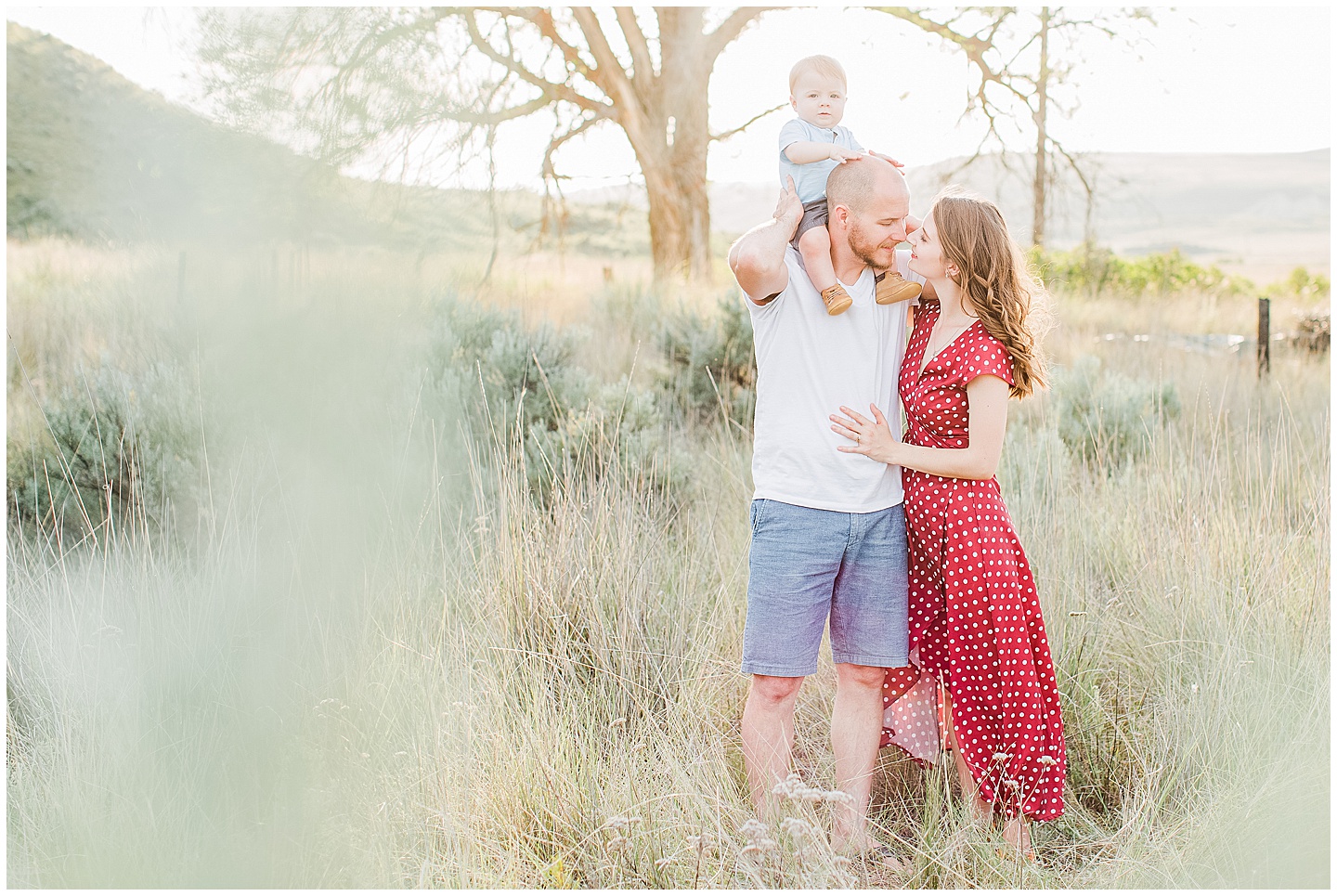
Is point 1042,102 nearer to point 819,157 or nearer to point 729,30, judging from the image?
point 729,30

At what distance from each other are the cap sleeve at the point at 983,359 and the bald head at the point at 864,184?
39 centimetres

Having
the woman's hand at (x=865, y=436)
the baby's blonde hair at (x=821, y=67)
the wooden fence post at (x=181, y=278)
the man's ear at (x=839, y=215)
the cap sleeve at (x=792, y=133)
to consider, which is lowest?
the woman's hand at (x=865, y=436)

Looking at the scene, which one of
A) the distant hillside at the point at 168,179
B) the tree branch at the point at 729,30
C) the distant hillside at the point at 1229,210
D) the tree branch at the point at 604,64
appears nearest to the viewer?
the distant hillside at the point at 168,179

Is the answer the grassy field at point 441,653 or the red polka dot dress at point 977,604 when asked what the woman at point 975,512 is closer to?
the red polka dot dress at point 977,604

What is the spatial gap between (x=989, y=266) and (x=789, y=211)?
501 mm

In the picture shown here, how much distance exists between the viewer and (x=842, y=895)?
83.2 inches

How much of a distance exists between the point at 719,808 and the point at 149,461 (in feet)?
9.26

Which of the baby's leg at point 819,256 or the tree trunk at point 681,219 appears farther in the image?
the tree trunk at point 681,219

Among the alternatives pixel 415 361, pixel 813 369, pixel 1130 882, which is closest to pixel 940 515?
pixel 813 369

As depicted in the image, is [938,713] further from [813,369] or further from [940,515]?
[813,369]

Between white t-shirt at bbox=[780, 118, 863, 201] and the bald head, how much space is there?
0.06 m

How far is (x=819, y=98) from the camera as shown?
2494mm

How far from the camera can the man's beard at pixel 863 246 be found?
7.66 ft

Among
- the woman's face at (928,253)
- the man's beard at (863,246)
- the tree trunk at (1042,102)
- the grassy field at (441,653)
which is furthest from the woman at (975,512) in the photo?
the tree trunk at (1042,102)
